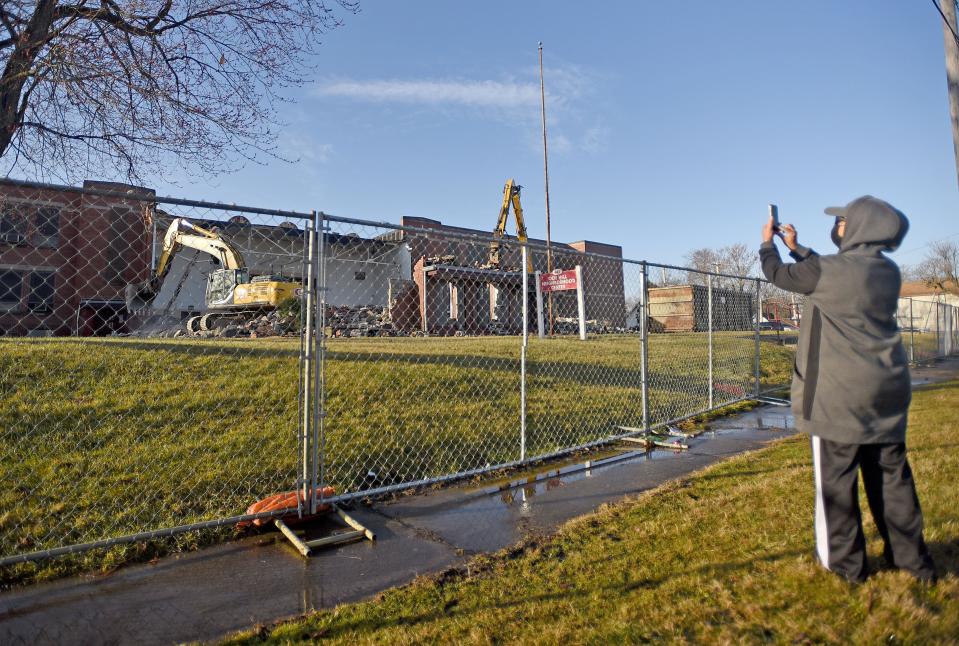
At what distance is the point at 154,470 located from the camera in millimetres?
4176

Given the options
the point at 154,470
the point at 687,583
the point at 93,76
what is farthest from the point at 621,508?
the point at 93,76

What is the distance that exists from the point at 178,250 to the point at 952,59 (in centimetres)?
2046

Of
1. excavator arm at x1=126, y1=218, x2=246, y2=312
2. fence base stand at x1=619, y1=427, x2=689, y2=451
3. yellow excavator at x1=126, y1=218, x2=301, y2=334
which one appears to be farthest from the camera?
excavator arm at x1=126, y1=218, x2=246, y2=312

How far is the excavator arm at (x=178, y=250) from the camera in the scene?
17.6 m

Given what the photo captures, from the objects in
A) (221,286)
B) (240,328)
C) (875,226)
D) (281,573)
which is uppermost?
(221,286)

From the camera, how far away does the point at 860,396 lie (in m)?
2.41

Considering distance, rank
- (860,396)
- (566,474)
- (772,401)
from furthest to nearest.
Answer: (772,401) → (566,474) → (860,396)

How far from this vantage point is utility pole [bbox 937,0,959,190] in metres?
7.34

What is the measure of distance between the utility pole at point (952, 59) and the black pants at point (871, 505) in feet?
23.8

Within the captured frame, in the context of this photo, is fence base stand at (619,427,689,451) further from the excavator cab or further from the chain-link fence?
the excavator cab

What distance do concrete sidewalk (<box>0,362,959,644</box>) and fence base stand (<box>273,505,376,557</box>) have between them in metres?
0.06

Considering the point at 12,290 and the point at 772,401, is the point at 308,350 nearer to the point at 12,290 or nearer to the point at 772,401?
the point at 772,401

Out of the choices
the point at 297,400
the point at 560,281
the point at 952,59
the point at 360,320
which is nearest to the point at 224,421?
the point at 297,400

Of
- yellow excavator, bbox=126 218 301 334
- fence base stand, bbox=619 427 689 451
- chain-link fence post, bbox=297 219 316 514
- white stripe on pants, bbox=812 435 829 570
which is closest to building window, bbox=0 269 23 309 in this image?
yellow excavator, bbox=126 218 301 334
